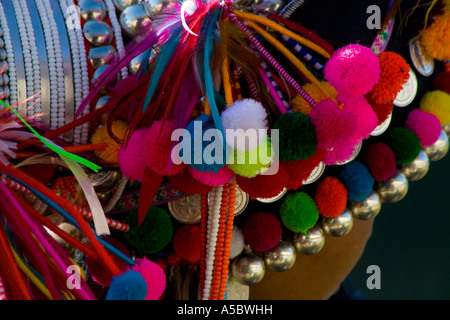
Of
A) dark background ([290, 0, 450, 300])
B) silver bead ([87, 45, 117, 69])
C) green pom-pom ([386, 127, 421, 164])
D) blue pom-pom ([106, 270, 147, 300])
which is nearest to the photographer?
blue pom-pom ([106, 270, 147, 300])

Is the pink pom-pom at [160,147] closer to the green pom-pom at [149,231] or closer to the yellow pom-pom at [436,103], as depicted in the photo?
the green pom-pom at [149,231]

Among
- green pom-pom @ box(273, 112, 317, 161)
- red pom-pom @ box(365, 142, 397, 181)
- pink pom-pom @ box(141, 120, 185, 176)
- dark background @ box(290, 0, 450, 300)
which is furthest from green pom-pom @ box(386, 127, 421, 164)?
dark background @ box(290, 0, 450, 300)

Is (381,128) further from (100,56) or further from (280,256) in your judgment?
(100,56)

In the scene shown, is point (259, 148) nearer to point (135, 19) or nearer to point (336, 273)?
Answer: point (135, 19)

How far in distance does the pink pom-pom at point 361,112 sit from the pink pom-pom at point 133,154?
216 millimetres

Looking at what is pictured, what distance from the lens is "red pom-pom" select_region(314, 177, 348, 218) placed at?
0.73 meters

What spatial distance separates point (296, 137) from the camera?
59cm

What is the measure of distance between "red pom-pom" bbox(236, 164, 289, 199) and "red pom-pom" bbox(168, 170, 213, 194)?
0.04 m

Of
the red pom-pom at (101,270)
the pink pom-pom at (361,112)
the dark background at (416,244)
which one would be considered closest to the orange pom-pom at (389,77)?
the pink pom-pom at (361,112)

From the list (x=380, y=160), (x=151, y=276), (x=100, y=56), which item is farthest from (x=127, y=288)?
(x=380, y=160)

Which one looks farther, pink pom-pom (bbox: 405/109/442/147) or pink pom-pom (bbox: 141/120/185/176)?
pink pom-pom (bbox: 405/109/442/147)

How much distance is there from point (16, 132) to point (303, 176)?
307 mm

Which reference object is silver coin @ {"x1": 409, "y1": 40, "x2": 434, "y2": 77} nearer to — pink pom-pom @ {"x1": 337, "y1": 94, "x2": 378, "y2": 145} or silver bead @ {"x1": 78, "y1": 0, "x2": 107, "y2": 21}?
pink pom-pom @ {"x1": 337, "y1": 94, "x2": 378, "y2": 145}

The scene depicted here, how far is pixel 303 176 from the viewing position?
0.63 m
